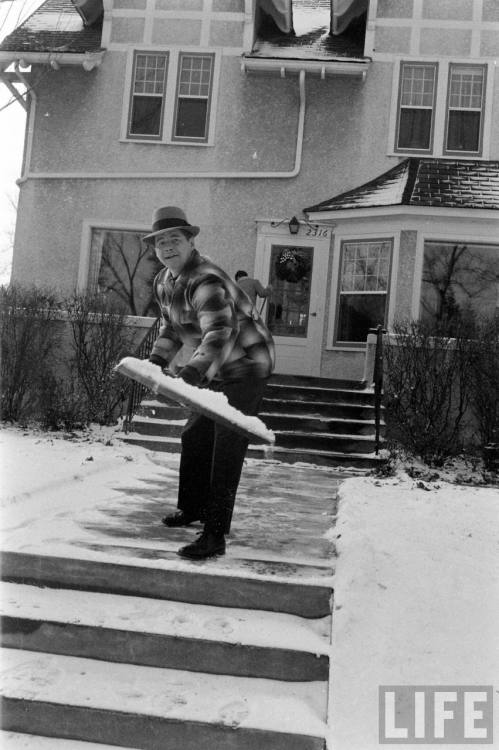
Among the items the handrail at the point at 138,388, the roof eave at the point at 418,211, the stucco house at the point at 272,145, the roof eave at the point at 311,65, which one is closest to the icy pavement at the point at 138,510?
the handrail at the point at 138,388

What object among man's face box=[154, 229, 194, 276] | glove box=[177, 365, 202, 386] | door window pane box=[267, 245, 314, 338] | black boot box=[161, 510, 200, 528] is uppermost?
door window pane box=[267, 245, 314, 338]

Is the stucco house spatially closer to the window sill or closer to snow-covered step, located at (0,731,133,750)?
the window sill

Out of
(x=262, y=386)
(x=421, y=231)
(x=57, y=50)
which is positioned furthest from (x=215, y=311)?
(x=57, y=50)

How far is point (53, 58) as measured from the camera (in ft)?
39.0

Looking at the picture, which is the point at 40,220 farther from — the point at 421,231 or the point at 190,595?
the point at 190,595

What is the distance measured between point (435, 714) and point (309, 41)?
12.0 m

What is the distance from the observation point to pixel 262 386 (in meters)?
3.91

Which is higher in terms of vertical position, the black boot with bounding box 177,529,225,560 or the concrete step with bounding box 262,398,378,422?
the concrete step with bounding box 262,398,378,422

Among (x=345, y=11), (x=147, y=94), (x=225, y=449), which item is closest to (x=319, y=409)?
(x=225, y=449)

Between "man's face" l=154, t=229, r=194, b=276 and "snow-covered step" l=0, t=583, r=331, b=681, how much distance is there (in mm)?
1781

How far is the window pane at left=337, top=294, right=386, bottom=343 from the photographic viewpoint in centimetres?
1118

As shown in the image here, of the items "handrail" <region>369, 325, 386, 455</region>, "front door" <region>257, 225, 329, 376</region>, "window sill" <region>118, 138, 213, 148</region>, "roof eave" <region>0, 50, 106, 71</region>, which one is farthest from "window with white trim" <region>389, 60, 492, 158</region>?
"roof eave" <region>0, 50, 106, 71</region>

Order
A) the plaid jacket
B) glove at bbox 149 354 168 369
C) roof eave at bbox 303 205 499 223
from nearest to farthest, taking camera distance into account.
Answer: the plaid jacket < glove at bbox 149 354 168 369 < roof eave at bbox 303 205 499 223

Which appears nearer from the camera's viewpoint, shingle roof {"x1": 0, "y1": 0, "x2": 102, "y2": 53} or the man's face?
the man's face
